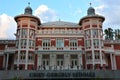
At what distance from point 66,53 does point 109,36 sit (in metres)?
37.2

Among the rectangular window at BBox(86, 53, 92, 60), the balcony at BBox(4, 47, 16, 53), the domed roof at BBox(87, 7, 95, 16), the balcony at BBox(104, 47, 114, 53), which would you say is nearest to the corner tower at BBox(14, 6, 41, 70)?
the balcony at BBox(4, 47, 16, 53)

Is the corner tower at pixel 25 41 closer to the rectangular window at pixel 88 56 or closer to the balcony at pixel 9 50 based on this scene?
the balcony at pixel 9 50

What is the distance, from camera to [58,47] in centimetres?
4338

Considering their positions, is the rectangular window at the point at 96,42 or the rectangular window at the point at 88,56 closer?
the rectangular window at the point at 88,56

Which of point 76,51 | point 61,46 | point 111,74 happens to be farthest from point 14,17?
point 111,74

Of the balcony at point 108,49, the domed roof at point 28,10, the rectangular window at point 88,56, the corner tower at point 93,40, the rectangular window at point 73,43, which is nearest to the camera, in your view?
the corner tower at point 93,40

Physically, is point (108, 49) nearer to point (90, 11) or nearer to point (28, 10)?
point (90, 11)

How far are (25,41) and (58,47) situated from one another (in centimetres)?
784

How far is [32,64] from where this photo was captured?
137 feet

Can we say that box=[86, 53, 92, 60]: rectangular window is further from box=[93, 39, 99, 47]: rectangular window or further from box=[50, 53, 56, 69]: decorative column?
box=[50, 53, 56, 69]: decorative column

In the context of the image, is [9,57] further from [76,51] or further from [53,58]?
[76,51]

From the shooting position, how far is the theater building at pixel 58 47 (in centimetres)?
4166

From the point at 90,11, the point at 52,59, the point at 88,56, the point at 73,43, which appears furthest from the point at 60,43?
the point at 90,11

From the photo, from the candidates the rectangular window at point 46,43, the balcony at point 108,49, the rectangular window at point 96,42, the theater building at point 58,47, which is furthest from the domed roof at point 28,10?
the balcony at point 108,49
